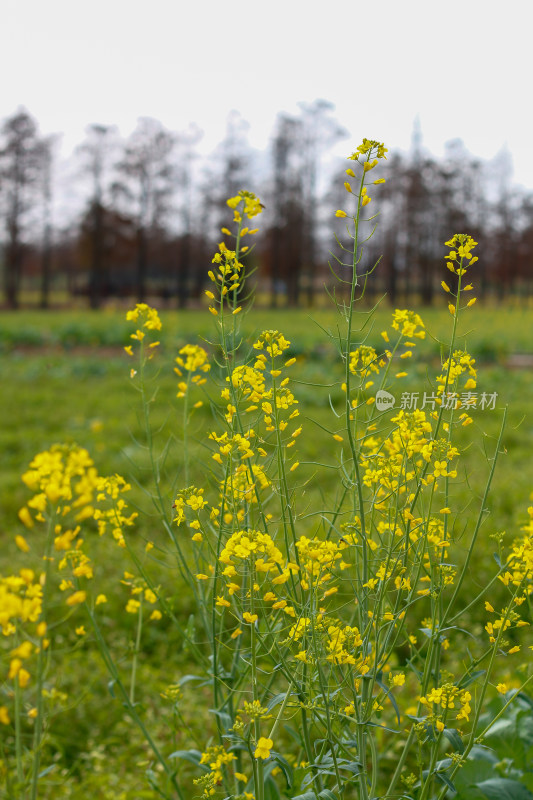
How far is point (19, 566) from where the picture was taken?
4480mm

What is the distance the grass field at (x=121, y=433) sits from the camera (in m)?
2.87

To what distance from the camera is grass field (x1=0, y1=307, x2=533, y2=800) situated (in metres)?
2.87

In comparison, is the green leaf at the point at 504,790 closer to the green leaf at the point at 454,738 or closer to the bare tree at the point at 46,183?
the green leaf at the point at 454,738

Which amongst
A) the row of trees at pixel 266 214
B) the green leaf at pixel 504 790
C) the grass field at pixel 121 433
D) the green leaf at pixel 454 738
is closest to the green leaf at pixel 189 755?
the grass field at pixel 121 433

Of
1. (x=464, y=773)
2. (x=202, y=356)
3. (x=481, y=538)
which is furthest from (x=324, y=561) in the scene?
(x=481, y=538)

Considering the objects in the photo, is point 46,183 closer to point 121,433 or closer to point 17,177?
point 17,177

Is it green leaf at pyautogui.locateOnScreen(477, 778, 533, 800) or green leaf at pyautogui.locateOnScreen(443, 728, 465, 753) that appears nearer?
green leaf at pyautogui.locateOnScreen(443, 728, 465, 753)

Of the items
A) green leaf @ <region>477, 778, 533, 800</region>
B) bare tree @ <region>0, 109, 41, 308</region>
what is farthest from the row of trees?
green leaf @ <region>477, 778, 533, 800</region>

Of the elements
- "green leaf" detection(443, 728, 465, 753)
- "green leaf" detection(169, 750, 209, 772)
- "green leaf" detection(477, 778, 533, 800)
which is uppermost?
"green leaf" detection(443, 728, 465, 753)

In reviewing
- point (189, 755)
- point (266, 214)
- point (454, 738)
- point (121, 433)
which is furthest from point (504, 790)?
point (266, 214)

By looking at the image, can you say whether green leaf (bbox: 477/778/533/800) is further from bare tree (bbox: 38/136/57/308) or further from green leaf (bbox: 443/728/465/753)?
bare tree (bbox: 38/136/57/308)

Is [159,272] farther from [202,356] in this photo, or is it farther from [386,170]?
[202,356]

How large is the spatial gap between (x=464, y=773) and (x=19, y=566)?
328 centimetres

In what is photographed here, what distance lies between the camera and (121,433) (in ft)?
24.8
